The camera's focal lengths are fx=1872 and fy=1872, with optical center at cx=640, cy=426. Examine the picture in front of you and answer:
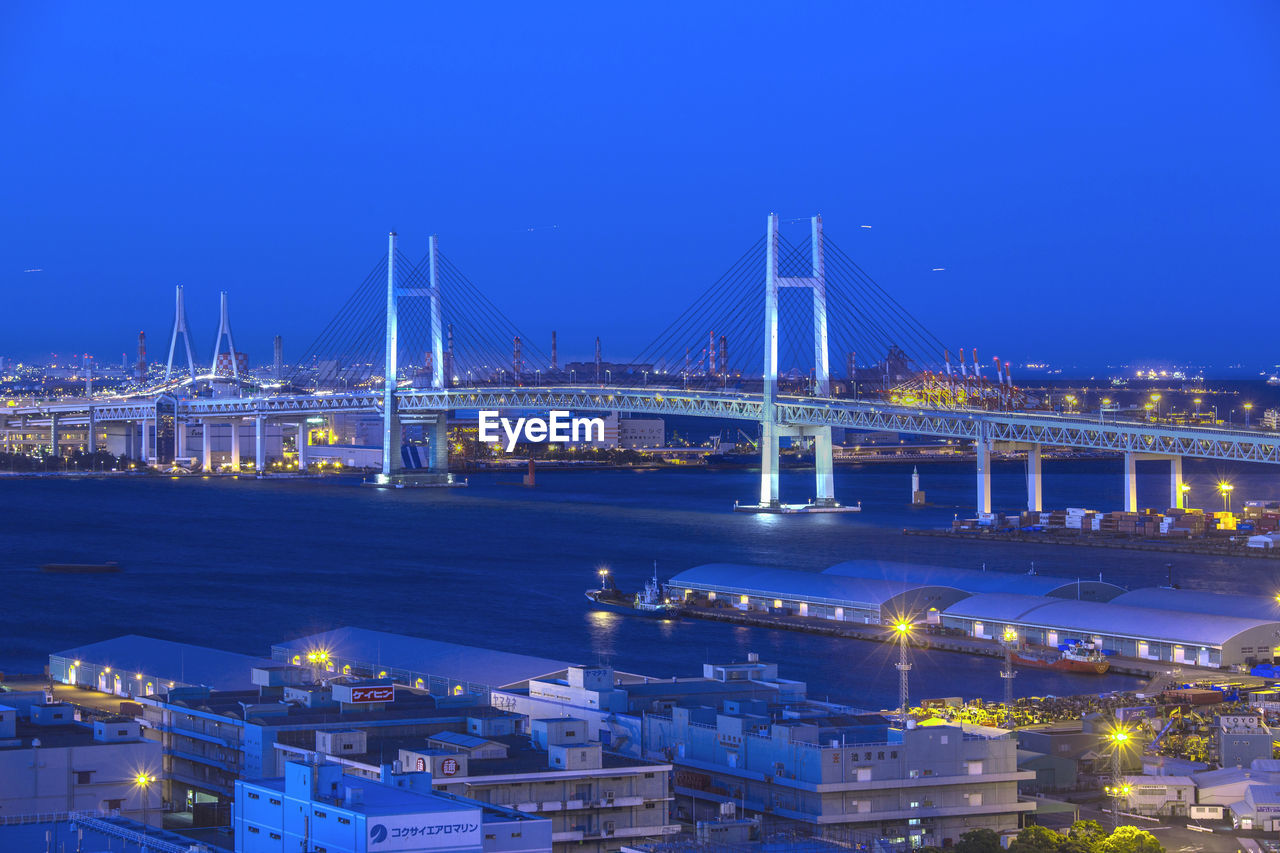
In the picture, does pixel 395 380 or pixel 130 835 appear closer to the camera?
pixel 130 835

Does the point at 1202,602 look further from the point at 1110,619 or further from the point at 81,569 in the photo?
the point at 81,569

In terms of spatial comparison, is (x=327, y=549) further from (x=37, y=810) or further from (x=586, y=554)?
(x=37, y=810)

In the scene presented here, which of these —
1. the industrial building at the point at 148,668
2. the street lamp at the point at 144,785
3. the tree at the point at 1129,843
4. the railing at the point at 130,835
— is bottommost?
the tree at the point at 1129,843

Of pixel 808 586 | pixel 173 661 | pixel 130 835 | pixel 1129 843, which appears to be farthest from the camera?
pixel 808 586

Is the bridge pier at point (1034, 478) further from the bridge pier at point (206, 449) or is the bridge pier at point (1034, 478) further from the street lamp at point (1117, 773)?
the bridge pier at point (206, 449)

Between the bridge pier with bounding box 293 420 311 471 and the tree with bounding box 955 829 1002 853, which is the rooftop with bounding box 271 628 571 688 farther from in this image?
the bridge pier with bounding box 293 420 311 471

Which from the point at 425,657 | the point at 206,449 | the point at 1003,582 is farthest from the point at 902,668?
the point at 206,449

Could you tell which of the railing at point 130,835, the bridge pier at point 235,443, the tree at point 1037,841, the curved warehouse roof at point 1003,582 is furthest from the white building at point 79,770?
the bridge pier at point 235,443
